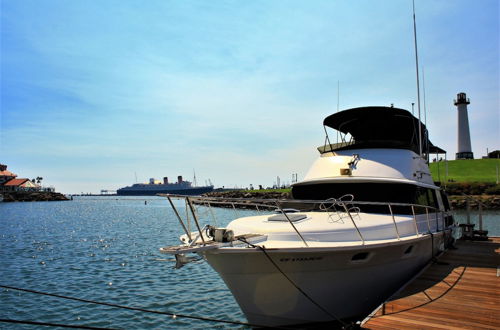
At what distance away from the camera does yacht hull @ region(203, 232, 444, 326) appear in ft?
20.9

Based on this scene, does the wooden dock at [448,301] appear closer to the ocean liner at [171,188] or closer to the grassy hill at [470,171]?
the grassy hill at [470,171]

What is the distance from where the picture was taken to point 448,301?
692cm

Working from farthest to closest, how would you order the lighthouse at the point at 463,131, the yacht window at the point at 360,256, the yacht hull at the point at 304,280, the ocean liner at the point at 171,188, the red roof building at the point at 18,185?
the ocean liner at the point at 171,188 < the red roof building at the point at 18,185 < the lighthouse at the point at 463,131 < the yacht window at the point at 360,256 < the yacht hull at the point at 304,280

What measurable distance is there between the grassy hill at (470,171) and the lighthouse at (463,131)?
695 cm

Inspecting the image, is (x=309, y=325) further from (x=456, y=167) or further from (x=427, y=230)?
(x=456, y=167)

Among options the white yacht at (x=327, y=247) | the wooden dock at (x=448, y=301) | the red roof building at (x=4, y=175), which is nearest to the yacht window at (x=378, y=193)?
the white yacht at (x=327, y=247)

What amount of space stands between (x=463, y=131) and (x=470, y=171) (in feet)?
52.0

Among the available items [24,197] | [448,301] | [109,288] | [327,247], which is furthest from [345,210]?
[24,197]

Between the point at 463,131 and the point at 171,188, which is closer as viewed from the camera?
the point at 463,131

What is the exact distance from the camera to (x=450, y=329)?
5.61 m

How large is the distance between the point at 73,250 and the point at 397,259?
57.6 feet

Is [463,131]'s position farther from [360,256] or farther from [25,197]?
[25,197]

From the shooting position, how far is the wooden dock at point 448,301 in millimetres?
5895

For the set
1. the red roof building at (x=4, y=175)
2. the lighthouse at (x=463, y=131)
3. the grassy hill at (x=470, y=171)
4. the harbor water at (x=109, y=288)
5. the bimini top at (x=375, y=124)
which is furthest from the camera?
the red roof building at (x=4, y=175)
